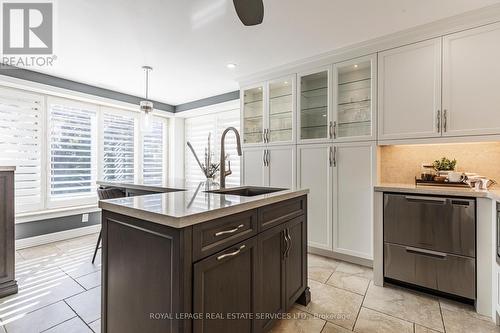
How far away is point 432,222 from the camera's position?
2.12 metres

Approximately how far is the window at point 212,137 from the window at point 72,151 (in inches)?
74.9

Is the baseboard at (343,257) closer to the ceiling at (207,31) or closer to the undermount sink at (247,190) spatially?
the undermount sink at (247,190)

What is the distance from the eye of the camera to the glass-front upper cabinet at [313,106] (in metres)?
3.09

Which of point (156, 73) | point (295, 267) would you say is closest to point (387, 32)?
point (295, 267)

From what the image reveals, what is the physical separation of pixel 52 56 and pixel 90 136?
58.4 inches

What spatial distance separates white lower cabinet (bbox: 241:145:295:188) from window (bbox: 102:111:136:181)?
209 centimetres

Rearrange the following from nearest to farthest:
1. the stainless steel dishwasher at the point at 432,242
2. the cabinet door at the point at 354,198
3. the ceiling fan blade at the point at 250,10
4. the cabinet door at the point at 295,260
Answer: the ceiling fan blade at the point at 250,10
the cabinet door at the point at 295,260
the stainless steel dishwasher at the point at 432,242
the cabinet door at the point at 354,198

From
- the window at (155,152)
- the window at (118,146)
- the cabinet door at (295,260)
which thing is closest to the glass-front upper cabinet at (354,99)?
the cabinet door at (295,260)

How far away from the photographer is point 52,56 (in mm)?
2975

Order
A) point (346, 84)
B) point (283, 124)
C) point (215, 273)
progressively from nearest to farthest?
point (215, 273) → point (346, 84) → point (283, 124)

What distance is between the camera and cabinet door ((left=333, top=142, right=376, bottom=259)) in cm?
270

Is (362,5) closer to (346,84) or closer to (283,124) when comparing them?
(346,84)

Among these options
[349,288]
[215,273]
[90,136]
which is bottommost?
[349,288]

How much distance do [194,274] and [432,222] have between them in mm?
2097
